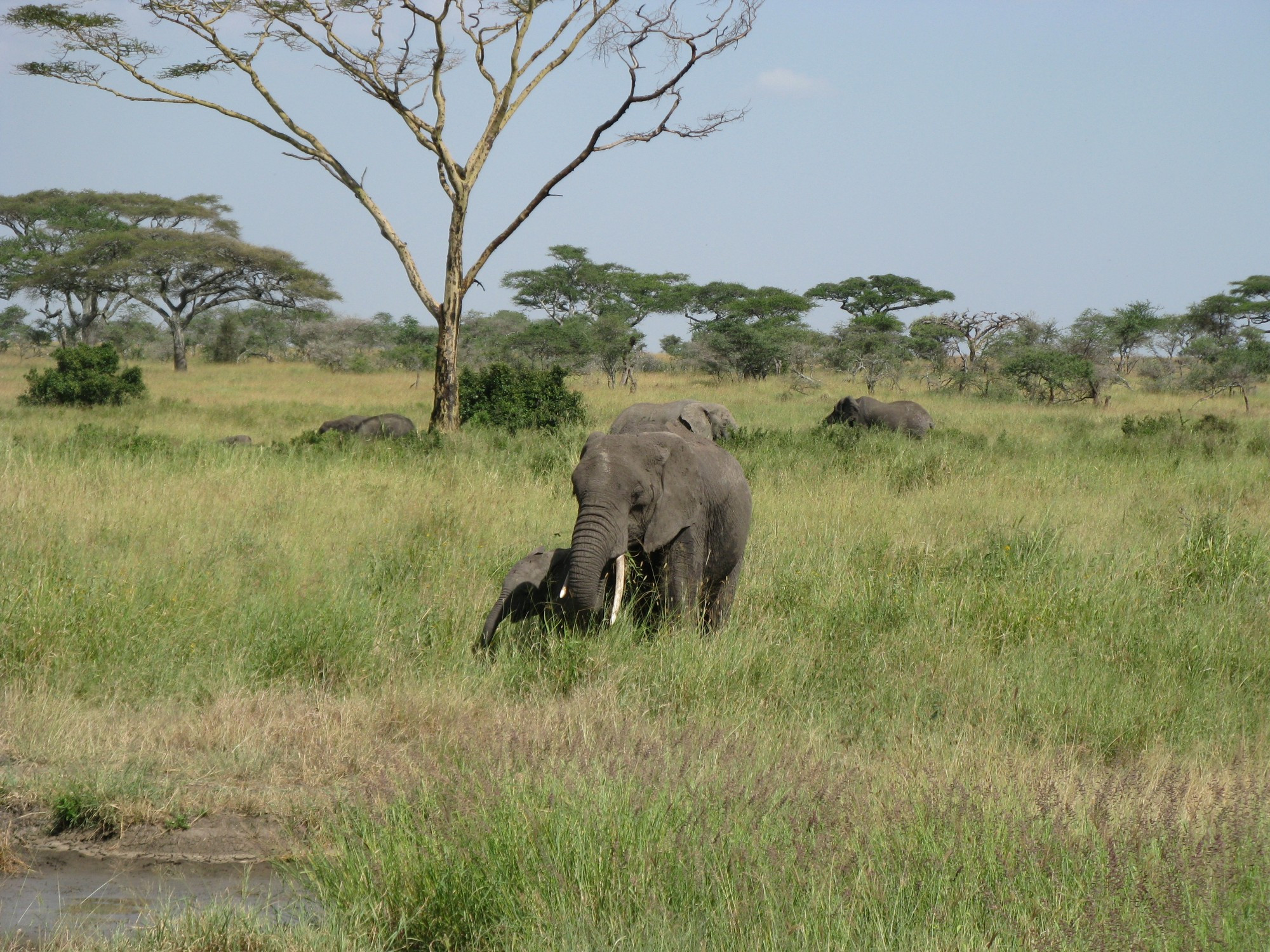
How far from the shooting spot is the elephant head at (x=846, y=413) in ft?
61.7

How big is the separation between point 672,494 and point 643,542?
291 millimetres

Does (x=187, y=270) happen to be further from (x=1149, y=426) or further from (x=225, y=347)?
(x=1149, y=426)

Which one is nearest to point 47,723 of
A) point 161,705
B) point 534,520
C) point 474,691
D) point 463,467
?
point 161,705

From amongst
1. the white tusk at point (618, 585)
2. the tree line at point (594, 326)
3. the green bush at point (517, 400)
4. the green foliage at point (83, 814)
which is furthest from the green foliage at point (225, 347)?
the green foliage at point (83, 814)

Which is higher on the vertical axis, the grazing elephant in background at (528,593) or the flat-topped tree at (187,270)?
the flat-topped tree at (187,270)

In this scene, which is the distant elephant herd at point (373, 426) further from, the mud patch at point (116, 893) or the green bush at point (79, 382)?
the mud patch at point (116, 893)

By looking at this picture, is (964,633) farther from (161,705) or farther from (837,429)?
(837,429)

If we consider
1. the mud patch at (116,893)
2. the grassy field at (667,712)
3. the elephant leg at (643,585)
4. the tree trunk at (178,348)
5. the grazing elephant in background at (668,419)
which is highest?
the tree trunk at (178,348)

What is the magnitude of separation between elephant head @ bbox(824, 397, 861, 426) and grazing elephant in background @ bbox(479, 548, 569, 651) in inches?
514

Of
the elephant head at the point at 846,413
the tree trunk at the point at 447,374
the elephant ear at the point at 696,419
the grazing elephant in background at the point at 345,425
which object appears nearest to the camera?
the elephant ear at the point at 696,419

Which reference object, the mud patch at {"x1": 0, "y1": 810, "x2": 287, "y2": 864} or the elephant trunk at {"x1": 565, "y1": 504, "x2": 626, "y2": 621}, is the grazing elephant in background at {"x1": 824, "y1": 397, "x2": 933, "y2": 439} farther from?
the mud patch at {"x1": 0, "y1": 810, "x2": 287, "y2": 864}

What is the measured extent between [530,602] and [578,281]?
48213mm

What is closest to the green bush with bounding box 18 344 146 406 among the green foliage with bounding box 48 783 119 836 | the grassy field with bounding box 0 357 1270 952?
the grassy field with bounding box 0 357 1270 952

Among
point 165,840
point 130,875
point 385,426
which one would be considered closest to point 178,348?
point 385,426
